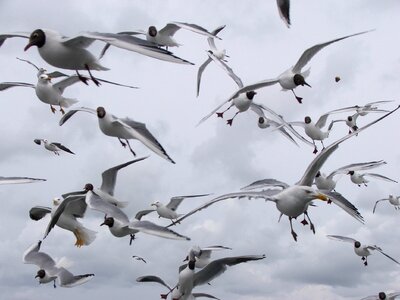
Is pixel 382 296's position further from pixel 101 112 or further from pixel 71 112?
pixel 101 112

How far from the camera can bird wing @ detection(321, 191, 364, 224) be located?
9.00m

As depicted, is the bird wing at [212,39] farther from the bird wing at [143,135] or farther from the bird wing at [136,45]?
the bird wing at [136,45]

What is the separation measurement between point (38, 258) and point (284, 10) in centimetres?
732

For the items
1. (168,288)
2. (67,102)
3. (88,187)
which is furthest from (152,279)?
(67,102)

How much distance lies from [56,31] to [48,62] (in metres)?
0.53

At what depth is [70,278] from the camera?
13.2m

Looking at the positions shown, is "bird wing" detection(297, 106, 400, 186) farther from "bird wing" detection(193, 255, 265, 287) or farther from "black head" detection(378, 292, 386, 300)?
"black head" detection(378, 292, 386, 300)

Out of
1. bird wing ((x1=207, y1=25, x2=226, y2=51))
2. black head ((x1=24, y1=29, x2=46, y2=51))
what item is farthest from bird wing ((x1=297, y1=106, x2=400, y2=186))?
bird wing ((x1=207, y1=25, x2=226, y2=51))

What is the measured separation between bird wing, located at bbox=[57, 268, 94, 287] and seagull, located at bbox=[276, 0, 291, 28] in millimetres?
5894

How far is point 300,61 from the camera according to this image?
49.6ft

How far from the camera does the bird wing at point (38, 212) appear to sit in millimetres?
14117

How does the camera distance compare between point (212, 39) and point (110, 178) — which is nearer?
point (110, 178)

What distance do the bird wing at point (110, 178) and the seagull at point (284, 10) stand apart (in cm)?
464

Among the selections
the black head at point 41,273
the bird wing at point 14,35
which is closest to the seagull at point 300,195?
the bird wing at point 14,35
